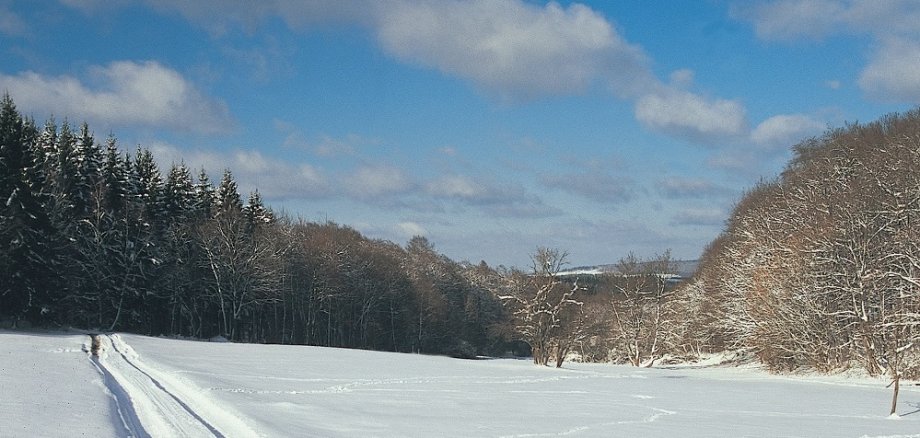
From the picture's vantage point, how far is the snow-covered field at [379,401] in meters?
14.6

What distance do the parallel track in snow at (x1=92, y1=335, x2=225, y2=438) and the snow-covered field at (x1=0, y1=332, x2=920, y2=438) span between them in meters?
0.04

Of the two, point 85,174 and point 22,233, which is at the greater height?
point 85,174

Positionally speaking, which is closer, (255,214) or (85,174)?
(85,174)

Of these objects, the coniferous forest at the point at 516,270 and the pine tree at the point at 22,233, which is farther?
the pine tree at the point at 22,233

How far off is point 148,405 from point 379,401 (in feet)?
20.9

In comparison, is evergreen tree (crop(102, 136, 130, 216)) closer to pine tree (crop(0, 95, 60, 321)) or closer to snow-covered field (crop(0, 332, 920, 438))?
pine tree (crop(0, 95, 60, 321))

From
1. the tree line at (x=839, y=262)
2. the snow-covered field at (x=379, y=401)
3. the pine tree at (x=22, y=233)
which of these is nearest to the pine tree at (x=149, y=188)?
the pine tree at (x=22, y=233)

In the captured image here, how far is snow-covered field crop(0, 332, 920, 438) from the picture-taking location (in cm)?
1465

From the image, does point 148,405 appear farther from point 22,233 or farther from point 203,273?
point 203,273

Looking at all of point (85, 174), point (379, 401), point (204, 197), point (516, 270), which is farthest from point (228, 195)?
point (379, 401)

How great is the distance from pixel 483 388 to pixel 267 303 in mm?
45189

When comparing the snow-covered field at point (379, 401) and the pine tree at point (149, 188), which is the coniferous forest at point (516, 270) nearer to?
the pine tree at point (149, 188)

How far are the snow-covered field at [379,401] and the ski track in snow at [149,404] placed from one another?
0.04 metres

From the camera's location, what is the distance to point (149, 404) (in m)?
16.8
